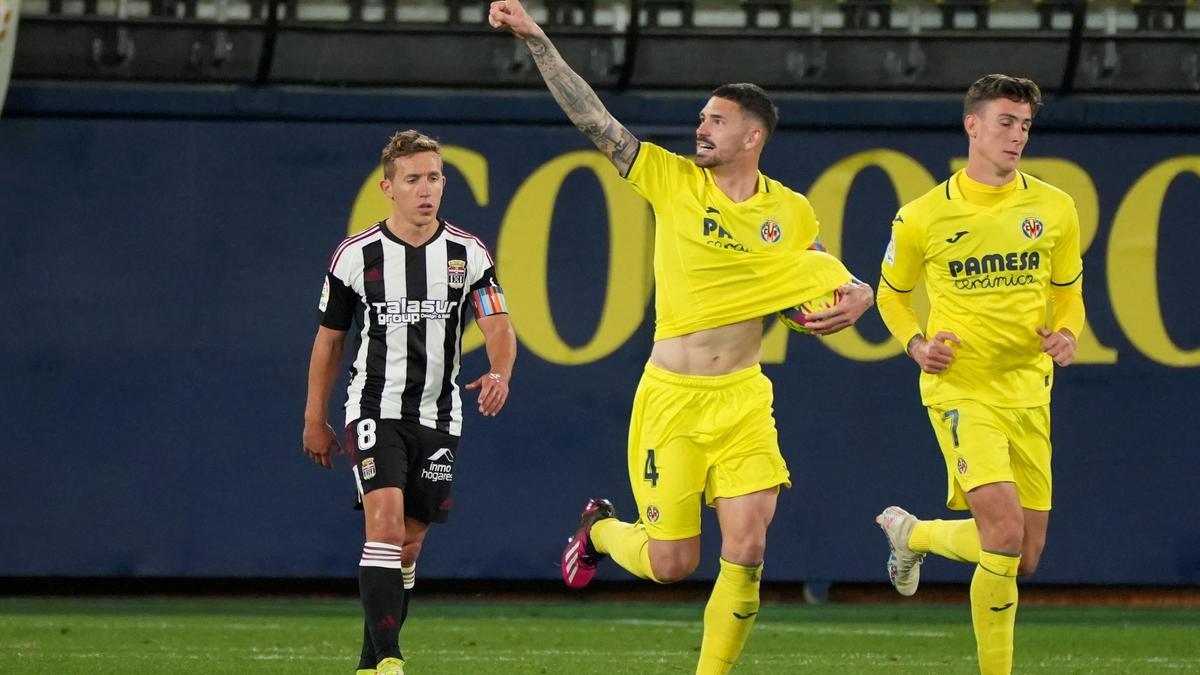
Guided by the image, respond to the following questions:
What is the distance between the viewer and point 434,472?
22.1 feet

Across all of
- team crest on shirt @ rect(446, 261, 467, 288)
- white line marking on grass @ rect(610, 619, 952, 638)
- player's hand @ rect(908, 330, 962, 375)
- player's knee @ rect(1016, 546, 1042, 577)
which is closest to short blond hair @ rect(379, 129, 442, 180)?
team crest on shirt @ rect(446, 261, 467, 288)

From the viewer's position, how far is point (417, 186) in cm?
665

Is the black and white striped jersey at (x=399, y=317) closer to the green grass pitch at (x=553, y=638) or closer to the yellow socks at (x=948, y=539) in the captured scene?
the green grass pitch at (x=553, y=638)

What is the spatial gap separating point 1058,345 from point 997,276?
0.35m

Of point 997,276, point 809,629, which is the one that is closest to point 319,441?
point 997,276

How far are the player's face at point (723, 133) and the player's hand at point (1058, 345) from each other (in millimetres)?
1343

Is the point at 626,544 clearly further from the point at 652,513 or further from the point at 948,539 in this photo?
the point at 948,539

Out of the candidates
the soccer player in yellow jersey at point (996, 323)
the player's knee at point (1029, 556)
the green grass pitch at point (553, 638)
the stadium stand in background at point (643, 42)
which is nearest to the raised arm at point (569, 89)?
the soccer player in yellow jersey at point (996, 323)

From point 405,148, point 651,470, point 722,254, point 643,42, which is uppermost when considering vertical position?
point 643,42

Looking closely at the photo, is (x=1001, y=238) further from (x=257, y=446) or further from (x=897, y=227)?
(x=257, y=446)

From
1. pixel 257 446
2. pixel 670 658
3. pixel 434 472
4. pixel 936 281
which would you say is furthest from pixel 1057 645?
pixel 257 446

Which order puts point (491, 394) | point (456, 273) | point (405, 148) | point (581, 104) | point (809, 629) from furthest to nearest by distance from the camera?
point (809, 629)
point (456, 273)
point (405, 148)
point (491, 394)
point (581, 104)

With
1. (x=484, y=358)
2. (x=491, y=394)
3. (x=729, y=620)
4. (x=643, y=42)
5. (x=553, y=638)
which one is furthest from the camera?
(x=643, y=42)

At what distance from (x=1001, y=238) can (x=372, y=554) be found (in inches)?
104
